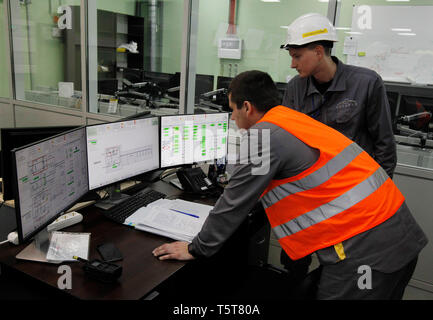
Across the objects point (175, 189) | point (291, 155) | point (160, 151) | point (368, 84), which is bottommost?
point (175, 189)

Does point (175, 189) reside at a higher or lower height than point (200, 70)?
lower

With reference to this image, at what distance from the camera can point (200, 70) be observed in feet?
11.2

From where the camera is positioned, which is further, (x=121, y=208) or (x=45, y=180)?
(x=121, y=208)

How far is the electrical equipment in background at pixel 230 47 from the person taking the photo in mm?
4119

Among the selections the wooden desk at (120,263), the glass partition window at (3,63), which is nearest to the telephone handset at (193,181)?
the wooden desk at (120,263)

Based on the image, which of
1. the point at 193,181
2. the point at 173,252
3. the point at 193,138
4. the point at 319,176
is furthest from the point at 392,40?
the point at 173,252

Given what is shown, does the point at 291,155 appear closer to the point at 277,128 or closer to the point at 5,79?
the point at 277,128

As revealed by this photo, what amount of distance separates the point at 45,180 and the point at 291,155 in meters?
0.88

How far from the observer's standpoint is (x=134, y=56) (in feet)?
18.5

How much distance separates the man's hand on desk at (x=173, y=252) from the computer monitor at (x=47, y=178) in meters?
0.42

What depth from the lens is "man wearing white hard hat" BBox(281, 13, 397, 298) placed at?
1.88m

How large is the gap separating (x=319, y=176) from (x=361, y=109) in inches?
34.6
